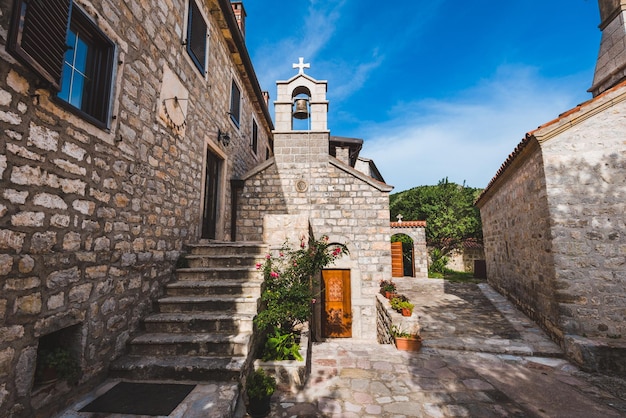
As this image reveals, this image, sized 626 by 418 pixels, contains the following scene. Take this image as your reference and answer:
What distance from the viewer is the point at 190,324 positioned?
3.44 meters

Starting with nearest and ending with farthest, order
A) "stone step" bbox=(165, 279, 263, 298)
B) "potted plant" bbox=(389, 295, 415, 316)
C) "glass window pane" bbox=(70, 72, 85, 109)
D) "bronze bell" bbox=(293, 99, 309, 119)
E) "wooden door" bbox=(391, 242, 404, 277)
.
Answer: "glass window pane" bbox=(70, 72, 85, 109) < "stone step" bbox=(165, 279, 263, 298) < "potted plant" bbox=(389, 295, 415, 316) < "bronze bell" bbox=(293, 99, 309, 119) < "wooden door" bbox=(391, 242, 404, 277)

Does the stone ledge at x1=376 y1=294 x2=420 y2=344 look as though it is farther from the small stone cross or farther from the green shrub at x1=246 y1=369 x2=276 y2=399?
the small stone cross

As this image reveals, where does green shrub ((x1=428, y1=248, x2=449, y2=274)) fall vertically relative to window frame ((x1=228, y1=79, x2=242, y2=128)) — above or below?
below

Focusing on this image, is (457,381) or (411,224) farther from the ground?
(411,224)

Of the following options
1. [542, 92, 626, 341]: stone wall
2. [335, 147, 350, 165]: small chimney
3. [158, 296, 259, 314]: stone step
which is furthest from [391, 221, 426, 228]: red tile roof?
[158, 296, 259, 314]: stone step

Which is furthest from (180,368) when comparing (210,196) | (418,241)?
(418,241)

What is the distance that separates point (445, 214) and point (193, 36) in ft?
62.9

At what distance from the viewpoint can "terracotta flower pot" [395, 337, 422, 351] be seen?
5.29 metres

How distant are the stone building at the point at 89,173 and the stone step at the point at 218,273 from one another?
0.26 metres

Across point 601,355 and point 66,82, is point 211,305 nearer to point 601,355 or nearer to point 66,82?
point 66,82

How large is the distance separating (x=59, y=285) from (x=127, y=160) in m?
1.62

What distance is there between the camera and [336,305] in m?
8.15

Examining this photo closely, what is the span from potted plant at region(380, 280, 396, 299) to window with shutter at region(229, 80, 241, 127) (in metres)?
6.39

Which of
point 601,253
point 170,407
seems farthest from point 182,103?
point 601,253
